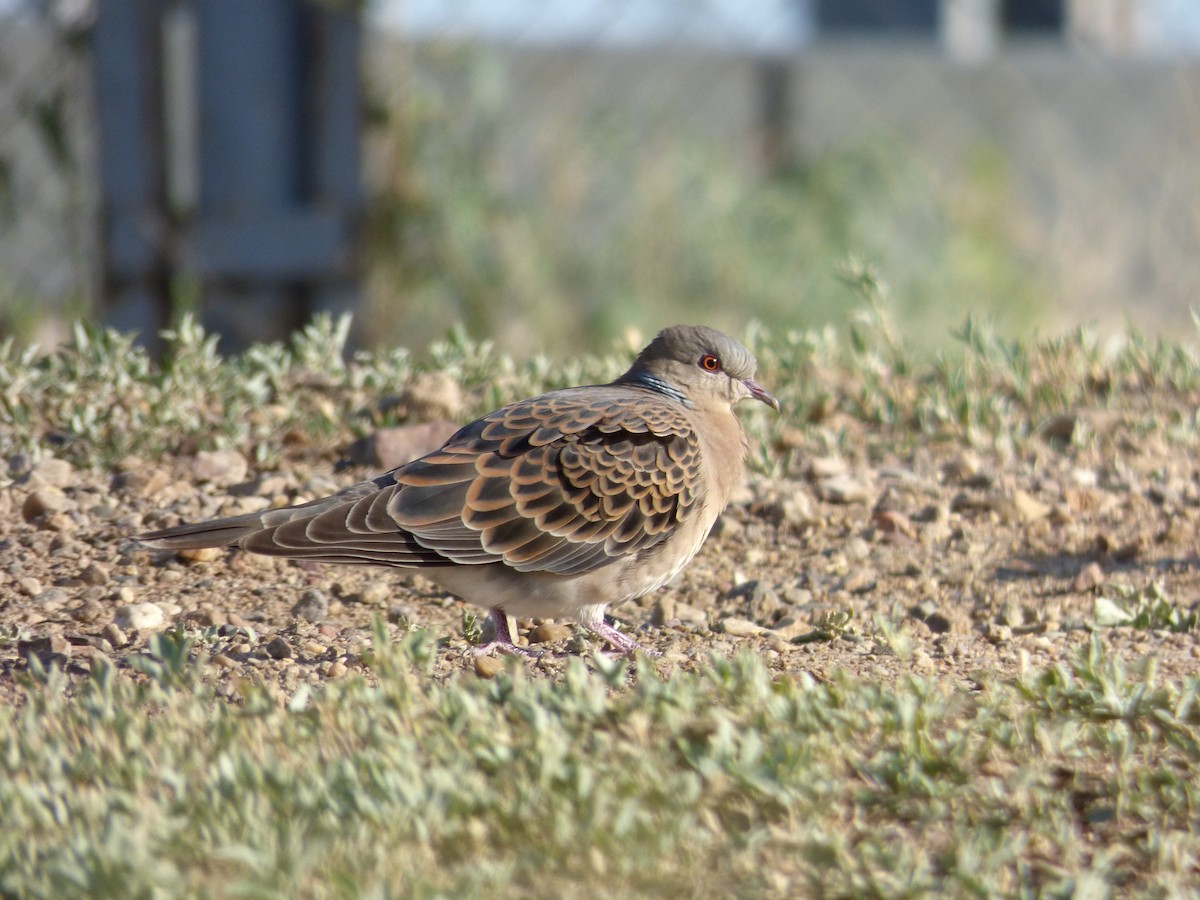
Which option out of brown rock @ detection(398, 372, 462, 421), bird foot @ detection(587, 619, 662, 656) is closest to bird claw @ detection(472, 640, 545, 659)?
bird foot @ detection(587, 619, 662, 656)

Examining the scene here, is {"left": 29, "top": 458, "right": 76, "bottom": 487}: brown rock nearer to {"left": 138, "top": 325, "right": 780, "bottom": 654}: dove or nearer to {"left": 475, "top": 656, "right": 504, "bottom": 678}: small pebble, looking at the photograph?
{"left": 138, "top": 325, "right": 780, "bottom": 654}: dove

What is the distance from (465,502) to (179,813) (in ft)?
4.41

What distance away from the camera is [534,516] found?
13.0 feet

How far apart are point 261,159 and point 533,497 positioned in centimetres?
451

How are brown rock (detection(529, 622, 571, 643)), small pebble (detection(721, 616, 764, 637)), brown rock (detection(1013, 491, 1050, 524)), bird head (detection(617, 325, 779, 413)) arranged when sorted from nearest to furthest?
1. small pebble (detection(721, 616, 764, 637))
2. brown rock (detection(529, 622, 571, 643))
3. bird head (detection(617, 325, 779, 413))
4. brown rock (detection(1013, 491, 1050, 524))

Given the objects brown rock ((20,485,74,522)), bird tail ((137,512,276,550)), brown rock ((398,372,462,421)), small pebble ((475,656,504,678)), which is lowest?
small pebble ((475,656,504,678))

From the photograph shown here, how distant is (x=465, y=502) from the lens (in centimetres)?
392

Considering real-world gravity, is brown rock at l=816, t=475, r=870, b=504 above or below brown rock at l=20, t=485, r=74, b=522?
below

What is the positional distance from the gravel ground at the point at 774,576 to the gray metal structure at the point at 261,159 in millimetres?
3129

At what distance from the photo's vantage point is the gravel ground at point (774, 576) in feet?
12.4

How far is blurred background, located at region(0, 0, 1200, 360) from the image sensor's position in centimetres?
781

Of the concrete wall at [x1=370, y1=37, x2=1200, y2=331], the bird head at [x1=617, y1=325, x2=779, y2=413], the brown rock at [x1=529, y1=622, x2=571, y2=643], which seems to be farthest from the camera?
the concrete wall at [x1=370, y1=37, x2=1200, y2=331]

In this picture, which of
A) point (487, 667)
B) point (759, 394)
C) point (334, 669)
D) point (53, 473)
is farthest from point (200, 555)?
point (759, 394)

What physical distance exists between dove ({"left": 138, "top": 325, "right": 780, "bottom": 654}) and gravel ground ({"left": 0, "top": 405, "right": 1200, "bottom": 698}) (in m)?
0.17
